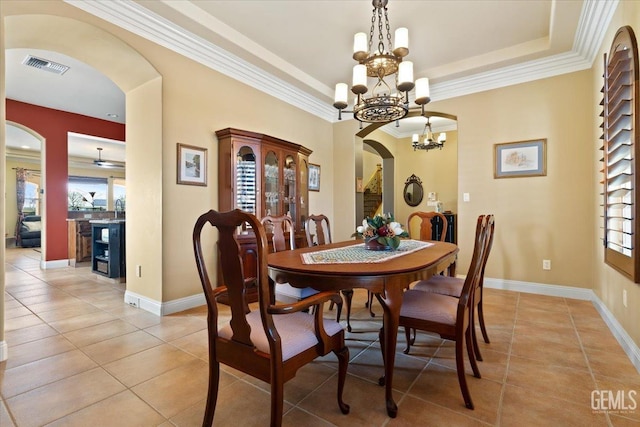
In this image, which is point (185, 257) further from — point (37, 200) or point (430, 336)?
point (37, 200)

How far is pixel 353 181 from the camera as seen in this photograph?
5156 millimetres

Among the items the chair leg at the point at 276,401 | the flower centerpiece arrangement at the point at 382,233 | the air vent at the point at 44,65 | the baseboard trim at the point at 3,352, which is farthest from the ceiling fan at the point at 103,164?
the chair leg at the point at 276,401

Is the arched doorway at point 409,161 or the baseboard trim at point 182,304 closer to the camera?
the baseboard trim at point 182,304

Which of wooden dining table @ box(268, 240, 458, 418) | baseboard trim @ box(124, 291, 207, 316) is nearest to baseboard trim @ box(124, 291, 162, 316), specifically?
baseboard trim @ box(124, 291, 207, 316)

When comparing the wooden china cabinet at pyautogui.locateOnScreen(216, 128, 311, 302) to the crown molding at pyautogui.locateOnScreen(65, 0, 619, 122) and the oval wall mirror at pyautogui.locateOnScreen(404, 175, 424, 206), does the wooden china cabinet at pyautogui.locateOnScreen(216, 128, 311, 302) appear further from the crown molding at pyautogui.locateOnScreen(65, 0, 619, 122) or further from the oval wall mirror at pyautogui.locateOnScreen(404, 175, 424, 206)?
the oval wall mirror at pyautogui.locateOnScreen(404, 175, 424, 206)

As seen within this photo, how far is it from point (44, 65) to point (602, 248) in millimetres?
6515

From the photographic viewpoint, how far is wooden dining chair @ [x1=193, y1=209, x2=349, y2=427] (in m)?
1.17

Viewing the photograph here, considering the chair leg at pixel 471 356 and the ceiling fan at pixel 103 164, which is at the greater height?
the ceiling fan at pixel 103 164

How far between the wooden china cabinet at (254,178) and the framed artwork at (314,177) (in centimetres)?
76

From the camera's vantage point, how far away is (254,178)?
3512 mm

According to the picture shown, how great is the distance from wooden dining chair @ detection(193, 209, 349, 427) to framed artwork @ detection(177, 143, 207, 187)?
1984 millimetres

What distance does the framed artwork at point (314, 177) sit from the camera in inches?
191

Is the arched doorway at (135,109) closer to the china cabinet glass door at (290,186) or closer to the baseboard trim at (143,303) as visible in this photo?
the baseboard trim at (143,303)

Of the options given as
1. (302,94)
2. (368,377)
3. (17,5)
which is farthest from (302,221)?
(17,5)
